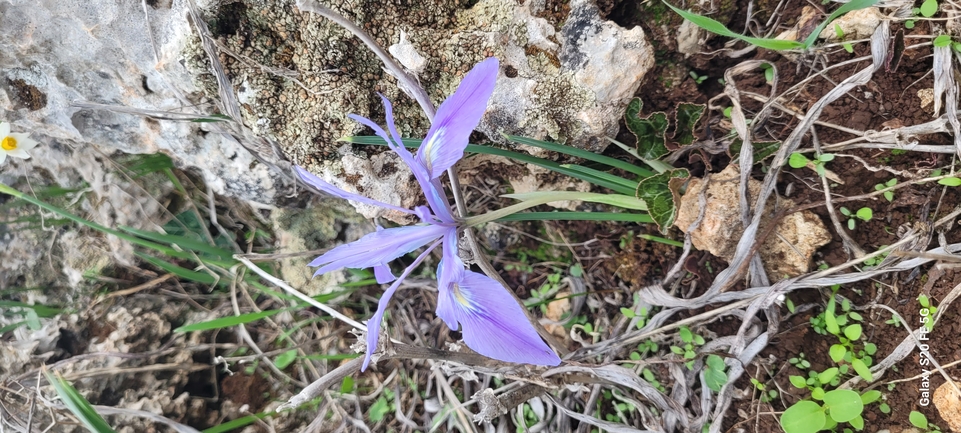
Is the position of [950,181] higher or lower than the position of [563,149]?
lower

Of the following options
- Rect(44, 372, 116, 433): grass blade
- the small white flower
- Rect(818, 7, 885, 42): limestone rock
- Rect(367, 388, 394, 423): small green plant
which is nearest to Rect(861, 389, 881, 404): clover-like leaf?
Rect(818, 7, 885, 42): limestone rock

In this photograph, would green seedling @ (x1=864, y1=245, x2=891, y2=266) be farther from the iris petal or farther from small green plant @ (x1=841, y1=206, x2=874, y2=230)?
the iris petal

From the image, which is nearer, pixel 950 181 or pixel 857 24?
pixel 950 181

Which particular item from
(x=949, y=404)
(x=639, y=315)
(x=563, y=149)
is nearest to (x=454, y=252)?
(x=563, y=149)

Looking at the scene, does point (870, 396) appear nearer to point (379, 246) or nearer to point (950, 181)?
point (950, 181)

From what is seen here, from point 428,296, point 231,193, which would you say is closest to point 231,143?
point 231,193

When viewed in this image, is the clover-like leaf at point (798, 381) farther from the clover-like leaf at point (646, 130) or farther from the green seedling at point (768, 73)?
the green seedling at point (768, 73)

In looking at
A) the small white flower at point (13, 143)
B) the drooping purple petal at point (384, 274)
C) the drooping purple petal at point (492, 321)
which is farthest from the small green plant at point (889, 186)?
the small white flower at point (13, 143)
